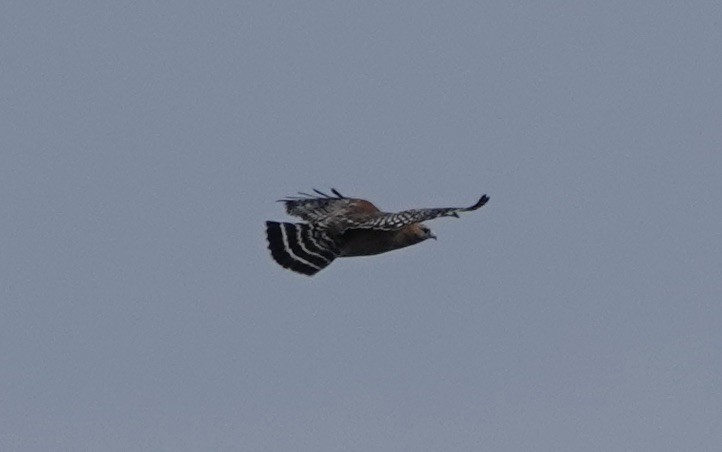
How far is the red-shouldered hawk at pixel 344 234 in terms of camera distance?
2773 cm

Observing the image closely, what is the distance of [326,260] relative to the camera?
91.6 feet

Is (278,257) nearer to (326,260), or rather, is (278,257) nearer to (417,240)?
(326,260)

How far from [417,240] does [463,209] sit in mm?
2476

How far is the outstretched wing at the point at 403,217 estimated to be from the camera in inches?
1064

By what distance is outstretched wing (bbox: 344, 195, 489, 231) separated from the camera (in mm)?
27031

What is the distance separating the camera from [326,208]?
30.3 m

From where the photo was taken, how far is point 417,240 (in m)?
29.3

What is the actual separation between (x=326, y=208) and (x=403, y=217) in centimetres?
279

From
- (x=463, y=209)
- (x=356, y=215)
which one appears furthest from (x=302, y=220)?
(x=463, y=209)

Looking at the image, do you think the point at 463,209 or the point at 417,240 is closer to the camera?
the point at 463,209

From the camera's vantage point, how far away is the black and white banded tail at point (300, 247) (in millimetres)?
27766

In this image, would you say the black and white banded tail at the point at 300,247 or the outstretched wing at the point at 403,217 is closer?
the outstretched wing at the point at 403,217

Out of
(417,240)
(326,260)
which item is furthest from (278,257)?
(417,240)

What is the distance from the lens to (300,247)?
2800 cm
